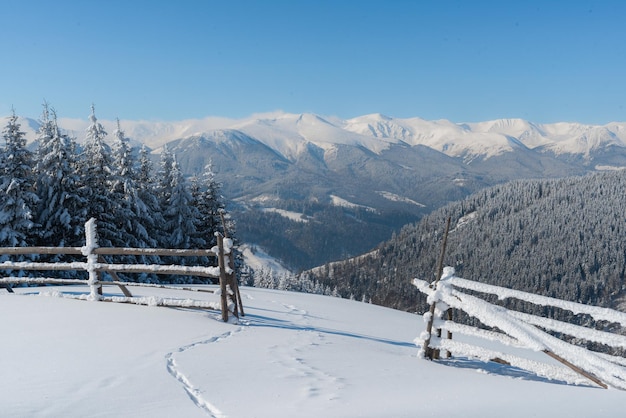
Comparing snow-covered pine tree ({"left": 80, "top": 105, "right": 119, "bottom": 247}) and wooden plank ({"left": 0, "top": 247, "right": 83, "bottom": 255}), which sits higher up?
snow-covered pine tree ({"left": 80, "top": 105, "right": 119, "bottom": 247})

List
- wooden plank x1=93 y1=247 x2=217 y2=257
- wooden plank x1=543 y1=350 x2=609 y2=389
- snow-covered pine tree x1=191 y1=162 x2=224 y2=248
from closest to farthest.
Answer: wooden plank x1=543 y1=350 x2=609 y2=389 < wooden plank x1=93 y1=247 x2=217 y2=257 < snow-covered pine tree x1=191 y1=162 x2=224 y2=248

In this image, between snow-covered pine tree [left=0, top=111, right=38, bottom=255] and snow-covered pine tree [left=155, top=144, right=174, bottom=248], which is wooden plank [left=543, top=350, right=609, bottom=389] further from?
snow-covered pine tree [left=155, top=144, right=174, bottom=248]

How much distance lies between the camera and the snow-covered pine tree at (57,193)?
2808 cm

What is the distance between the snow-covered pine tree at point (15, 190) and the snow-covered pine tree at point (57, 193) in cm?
91

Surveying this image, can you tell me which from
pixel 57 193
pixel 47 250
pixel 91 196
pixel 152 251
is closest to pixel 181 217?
pixel 91 196

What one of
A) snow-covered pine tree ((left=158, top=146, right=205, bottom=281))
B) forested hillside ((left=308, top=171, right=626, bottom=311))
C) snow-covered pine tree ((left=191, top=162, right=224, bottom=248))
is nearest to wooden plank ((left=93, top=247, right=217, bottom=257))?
snow-covered pine tree ((left=158, top=146, right=205, bottom=281))

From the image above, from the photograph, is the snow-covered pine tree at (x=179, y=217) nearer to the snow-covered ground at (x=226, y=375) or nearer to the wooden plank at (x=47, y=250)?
the wooden plank at (x=47, y=250)

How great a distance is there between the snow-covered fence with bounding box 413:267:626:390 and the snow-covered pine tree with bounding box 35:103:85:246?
83.7ft

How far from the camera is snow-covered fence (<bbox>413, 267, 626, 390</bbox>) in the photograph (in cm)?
742

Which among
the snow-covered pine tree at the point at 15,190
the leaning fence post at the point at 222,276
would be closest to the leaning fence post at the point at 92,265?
the leaning fence post at the point at 222,276

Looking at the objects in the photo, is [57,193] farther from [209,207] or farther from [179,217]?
[209,207]

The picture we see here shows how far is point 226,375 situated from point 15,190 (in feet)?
86.4

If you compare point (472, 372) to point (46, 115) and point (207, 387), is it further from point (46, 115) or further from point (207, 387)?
point (46, 115)

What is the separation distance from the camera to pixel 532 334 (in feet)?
25.5
